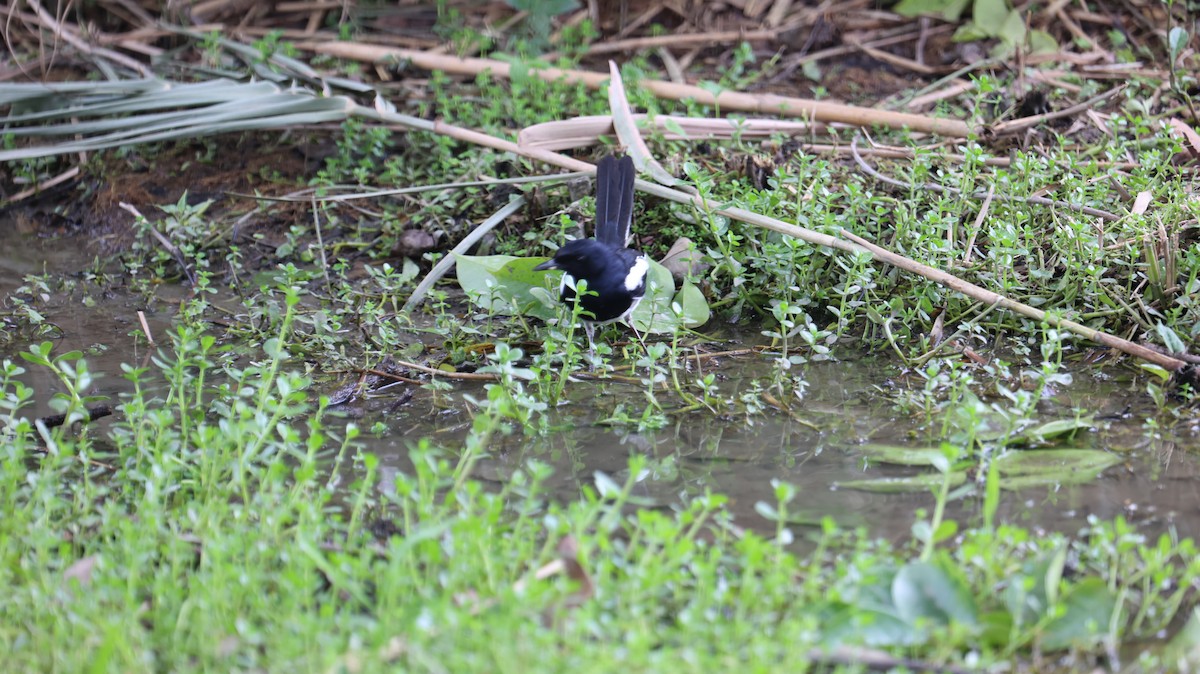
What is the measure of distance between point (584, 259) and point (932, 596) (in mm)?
1974

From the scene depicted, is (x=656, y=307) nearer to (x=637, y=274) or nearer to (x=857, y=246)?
(x=637, y=274)

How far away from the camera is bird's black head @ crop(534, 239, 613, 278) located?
12.8 feet

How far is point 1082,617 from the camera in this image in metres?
2.25

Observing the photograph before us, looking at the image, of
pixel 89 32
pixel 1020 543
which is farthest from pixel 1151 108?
pixel 89 32

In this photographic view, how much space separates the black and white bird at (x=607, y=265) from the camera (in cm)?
387

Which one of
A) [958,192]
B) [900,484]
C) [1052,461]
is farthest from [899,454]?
[958,192]

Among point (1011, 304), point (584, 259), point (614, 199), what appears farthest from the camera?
point (614, 199)

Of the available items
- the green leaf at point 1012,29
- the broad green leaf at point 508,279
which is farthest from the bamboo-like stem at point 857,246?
the green leaf at point 1012,29

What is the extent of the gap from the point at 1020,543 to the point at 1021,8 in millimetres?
4779

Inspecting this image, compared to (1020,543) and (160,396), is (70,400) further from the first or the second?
(1020,543)

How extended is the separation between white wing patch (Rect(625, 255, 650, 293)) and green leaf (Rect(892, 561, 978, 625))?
184cm

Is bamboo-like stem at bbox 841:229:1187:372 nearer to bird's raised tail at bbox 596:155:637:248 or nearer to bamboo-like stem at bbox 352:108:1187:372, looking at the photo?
bamboo-like stem at bbox 352:108:1187:372

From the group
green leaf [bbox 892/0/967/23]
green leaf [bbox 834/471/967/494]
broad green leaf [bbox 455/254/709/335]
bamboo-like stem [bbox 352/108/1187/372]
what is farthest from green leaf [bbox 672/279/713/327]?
green leaf [bbox 892/0/967/23]

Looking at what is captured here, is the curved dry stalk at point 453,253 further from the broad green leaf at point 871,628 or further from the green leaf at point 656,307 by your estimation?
the broad green leaf at point 871,628
